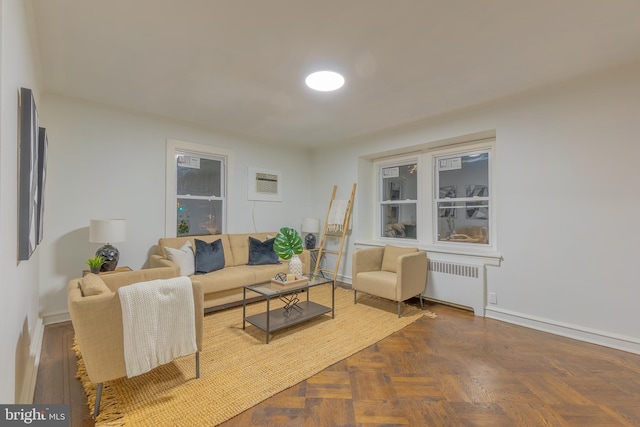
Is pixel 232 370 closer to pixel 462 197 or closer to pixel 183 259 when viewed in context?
pixel 183 259

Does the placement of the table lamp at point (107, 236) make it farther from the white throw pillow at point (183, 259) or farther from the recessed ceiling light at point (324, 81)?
the recessed ceiling light at point (324, 81)

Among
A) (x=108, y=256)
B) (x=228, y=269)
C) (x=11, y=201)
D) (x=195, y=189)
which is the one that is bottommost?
(x=228, y=269)

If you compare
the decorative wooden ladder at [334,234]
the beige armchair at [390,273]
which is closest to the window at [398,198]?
the decorative wooden ladder at [334,234]

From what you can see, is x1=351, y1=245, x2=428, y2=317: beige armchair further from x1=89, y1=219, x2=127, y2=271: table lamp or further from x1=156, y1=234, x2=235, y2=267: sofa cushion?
x1=89, y1=219, x2=127, y2=271: table lamp

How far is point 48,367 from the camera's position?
2.09 meters

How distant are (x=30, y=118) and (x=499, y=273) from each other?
4.04 metres

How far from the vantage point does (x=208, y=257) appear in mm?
3492

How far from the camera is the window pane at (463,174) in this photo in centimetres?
353

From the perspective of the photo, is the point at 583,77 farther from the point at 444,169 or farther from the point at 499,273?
the point at 499,273

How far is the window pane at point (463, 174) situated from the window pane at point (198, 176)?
322 centimetres

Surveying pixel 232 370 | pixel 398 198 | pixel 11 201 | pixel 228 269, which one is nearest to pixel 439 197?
pixel 398 198

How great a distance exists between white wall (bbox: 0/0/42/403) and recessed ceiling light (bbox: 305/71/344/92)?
6.14 feet

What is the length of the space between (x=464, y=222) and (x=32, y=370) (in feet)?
14.2

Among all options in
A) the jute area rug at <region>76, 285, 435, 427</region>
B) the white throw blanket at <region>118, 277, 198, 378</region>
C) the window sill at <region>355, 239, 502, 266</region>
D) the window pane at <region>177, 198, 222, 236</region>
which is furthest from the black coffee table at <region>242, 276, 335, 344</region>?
the window pane at <region>177, 198, 222, 236</region>
